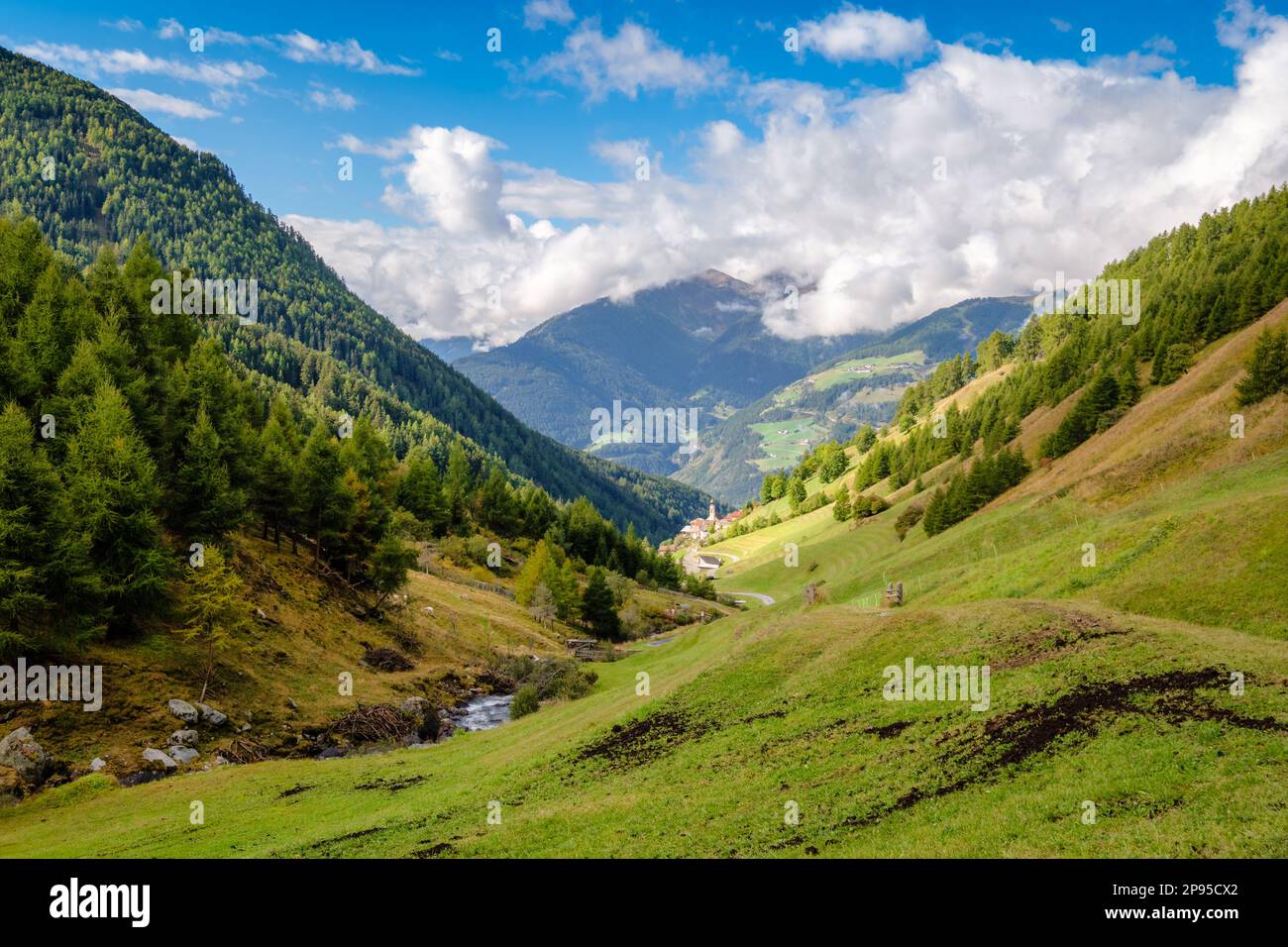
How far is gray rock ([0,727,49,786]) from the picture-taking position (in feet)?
124

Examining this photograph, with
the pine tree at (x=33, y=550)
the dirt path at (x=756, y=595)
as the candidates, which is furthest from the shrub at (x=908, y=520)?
the pine tree at (x=33, y=550)

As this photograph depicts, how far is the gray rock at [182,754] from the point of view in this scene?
44594 mm

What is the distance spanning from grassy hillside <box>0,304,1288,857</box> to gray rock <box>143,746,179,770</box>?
396 cm

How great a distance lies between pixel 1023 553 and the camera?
175ft

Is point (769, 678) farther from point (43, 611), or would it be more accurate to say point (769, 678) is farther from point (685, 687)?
point (43, 611)

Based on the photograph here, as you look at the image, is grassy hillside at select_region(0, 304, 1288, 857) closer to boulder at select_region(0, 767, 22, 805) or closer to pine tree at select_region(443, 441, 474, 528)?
boulder at select_region(0, 767, 22, 805)

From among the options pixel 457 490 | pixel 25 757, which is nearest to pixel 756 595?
pixel 457 490

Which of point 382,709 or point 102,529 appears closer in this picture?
point 102,529

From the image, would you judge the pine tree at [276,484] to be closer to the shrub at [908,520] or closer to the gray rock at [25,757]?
the gray rock at [25,757]

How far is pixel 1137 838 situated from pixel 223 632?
58.5 m

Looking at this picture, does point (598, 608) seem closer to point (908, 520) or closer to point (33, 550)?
point (908, 520)

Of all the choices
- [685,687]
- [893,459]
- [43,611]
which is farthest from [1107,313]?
[43,611]

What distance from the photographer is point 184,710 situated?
48.6 meters

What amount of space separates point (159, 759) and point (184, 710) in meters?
5.48
